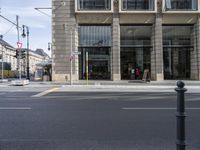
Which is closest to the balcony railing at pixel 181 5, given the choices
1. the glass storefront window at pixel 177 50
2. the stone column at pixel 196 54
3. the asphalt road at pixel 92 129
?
the stone column at pixel 196 54

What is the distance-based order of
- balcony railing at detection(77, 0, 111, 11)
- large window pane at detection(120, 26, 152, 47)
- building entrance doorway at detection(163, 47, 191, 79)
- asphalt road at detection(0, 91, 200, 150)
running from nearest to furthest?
asphalt road at detection(0, 91, 200, 150)
balcony railing at detection(77, 0, 111, 11)
large window pane at detection(120, 26, 152, 47)
building entrance doorway at detection(163, 47, 191, 79)

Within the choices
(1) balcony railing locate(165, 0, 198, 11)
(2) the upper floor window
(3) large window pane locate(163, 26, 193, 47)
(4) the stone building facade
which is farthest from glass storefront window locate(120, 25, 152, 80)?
(1) balcony railing locate(165, 0, 198, 11)

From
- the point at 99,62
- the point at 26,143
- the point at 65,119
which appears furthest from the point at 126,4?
the point at 26,143

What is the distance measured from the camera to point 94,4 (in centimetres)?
3847

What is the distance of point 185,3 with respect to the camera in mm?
38625

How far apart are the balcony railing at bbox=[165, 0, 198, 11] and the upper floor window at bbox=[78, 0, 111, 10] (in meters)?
5.75

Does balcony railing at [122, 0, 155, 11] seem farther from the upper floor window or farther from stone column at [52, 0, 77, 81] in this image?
stone column at [52, 0, 77, 81]

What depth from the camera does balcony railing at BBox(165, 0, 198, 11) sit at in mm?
38188

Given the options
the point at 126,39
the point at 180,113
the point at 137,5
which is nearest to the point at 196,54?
the point at 126,39

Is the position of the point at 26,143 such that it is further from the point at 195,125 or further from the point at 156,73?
the point at 156,73

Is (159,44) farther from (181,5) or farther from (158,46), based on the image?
(181,5)

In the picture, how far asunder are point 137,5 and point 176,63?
6.94 m

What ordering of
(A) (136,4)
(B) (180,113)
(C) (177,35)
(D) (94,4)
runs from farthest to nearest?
1. (C) (177,35)
2. (A) (136,4)
3. (D) (94,4)
4. (B) (180,113)

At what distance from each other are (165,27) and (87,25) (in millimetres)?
7699
